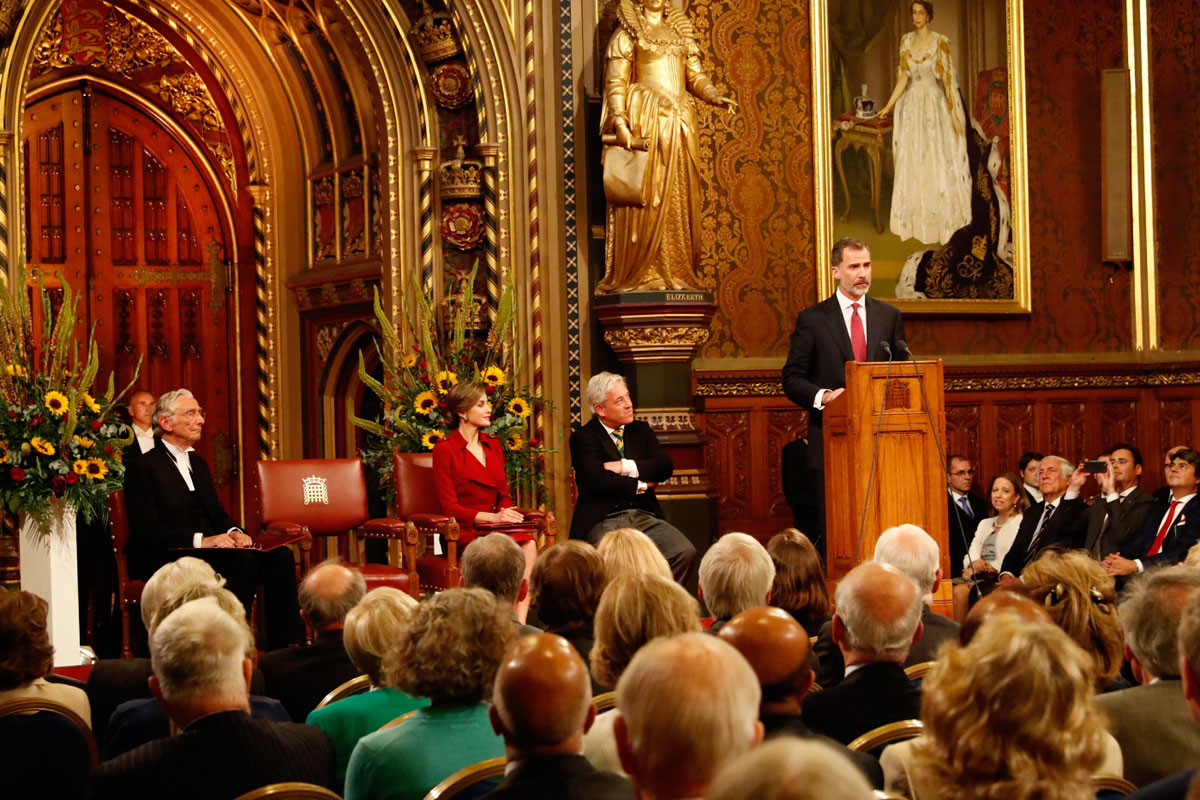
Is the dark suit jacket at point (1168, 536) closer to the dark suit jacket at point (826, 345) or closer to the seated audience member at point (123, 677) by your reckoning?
the dark suit jacket at point (826, 345)

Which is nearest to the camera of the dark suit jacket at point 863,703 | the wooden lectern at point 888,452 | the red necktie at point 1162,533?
the dark suit jacket at point 863,703

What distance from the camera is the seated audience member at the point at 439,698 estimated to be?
2.84 meters

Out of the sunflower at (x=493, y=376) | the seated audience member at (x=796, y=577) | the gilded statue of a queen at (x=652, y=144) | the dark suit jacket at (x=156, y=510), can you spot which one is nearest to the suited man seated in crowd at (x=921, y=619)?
the seated audience member at (x=796, y=577)

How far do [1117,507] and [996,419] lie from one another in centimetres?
268

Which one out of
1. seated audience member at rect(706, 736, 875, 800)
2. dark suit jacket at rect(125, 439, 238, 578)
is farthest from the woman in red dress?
seated audience member at rect(706, 736, 875, 800)

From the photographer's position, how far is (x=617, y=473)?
6.99m

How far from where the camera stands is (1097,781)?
2557 mm

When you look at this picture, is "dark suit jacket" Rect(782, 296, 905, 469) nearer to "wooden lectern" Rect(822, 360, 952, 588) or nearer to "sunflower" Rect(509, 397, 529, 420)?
"wooden lectern" Rect(822, 360, 952, 588)

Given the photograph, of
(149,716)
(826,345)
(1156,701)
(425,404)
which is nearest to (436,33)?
(425,404)

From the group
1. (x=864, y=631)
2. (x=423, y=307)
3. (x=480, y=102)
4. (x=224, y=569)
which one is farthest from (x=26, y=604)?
(x=480, y=102)

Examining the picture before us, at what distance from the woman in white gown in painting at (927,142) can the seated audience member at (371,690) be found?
659cm

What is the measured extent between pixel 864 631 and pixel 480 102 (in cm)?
602

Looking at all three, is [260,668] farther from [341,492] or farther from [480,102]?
[480,102]

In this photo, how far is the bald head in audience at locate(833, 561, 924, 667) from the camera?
10.6ft
